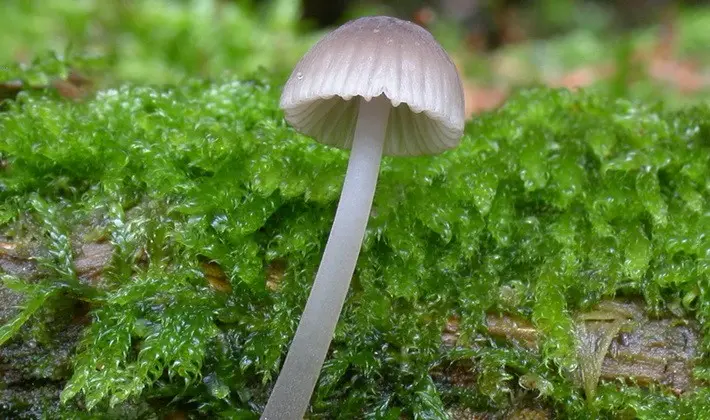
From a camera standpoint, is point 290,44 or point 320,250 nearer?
point 320,250

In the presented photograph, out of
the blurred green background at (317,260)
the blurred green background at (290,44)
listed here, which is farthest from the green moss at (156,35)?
the blurred green background at (317,260)

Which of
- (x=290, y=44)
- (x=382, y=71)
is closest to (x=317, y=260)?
(x=382, y=71)

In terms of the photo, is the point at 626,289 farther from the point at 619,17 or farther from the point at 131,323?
the point at 619,17

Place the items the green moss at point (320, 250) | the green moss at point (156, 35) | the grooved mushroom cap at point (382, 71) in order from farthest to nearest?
1. the green moss at point (156, 35)
2. the green moss at point (320, 250)
3. the grooved mushroom cap at point (382, 71)

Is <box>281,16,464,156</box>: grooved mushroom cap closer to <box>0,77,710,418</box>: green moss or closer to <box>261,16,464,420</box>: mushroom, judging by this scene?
<box>261,16,464,420</box>: mushroom

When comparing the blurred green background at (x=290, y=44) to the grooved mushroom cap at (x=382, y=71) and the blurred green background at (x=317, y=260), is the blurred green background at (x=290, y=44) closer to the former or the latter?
the blurred green background at (x=317, y=260)

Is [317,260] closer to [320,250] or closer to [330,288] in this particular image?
[320,250]

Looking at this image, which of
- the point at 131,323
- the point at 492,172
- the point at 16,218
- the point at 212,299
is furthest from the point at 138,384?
the point at 492,172
